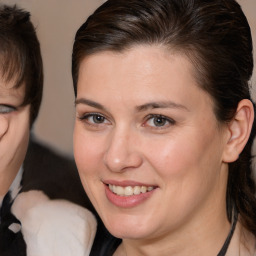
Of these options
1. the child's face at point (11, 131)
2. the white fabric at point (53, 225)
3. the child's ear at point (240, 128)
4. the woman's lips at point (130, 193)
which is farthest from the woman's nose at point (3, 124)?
the child's ear at point (240, 128)

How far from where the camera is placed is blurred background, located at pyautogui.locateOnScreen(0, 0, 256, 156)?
3.99 ft

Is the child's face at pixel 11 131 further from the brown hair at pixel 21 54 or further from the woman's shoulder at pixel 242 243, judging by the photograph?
the woman's shoulder at pixel 242 243

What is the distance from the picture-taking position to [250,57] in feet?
3.38

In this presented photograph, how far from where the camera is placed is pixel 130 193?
101 cm

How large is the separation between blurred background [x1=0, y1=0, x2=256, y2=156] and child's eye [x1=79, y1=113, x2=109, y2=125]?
0.19 metres

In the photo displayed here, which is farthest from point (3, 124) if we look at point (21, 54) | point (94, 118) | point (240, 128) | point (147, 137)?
point (240, 128)

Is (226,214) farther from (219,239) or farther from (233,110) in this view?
(233,110)

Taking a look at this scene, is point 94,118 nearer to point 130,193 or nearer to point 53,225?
point 130,193

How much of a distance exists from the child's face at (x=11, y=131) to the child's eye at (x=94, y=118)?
211 millimetres

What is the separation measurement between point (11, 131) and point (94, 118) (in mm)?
265

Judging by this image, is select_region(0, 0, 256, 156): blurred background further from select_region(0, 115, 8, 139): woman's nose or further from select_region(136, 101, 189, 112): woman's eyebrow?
select_region(136, 101, 189, 112): woman's eyebrow

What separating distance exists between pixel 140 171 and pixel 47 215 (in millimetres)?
353

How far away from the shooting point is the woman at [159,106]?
3.12ft

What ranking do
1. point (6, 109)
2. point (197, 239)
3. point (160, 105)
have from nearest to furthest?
point (160, 105) → point (197, 239) → point (6, 109)
